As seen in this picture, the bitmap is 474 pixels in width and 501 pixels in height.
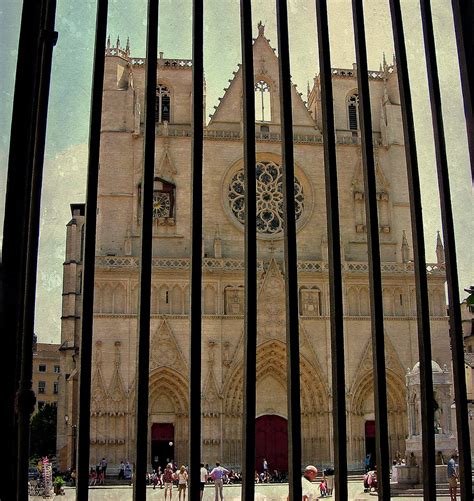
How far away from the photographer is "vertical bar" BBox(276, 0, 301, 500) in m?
2.47

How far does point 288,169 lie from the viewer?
2.69 meters

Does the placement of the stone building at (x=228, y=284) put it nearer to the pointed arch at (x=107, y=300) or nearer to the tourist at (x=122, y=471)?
the pointed arch at (x=107, y=300)

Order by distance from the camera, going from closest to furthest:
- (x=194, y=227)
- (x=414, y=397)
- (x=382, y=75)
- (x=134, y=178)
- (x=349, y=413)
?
1. (x=194, y=227)
2. (x=414, y=397)
3. (x=349, y=413)
4. (x=134, y=178)
5. (x=382, y=75)

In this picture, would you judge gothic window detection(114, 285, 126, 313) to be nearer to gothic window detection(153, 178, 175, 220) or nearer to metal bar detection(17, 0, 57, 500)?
gothic window detection(153, 178, 175, 220)

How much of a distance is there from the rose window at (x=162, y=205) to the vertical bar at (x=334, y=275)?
30.3m

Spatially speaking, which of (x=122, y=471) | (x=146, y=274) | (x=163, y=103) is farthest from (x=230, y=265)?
(x=146, y=274)

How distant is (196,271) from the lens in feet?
8.45

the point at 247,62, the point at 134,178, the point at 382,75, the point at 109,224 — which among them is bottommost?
the point at 247,62

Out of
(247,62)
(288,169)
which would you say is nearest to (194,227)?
(288,169)

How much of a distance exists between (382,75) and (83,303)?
36719 millimetres

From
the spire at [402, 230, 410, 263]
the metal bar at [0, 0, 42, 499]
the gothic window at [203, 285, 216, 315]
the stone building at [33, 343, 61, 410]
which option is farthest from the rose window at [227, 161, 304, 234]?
the stone building at [33, 343, 61, 410]

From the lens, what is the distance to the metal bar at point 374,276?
8.25 feet

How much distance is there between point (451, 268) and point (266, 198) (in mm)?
31307

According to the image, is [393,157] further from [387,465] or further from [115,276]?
[387,465]
